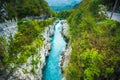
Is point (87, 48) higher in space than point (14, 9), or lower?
lower

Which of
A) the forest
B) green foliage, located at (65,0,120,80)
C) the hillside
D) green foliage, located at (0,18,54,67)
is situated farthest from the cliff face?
the hillside

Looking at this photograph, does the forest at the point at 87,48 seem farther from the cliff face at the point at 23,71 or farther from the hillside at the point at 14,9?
the cliff face at the point at 23,71

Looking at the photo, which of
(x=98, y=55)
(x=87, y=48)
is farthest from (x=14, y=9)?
(x=98, y=55)

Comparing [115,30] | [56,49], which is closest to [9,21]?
[115,30]

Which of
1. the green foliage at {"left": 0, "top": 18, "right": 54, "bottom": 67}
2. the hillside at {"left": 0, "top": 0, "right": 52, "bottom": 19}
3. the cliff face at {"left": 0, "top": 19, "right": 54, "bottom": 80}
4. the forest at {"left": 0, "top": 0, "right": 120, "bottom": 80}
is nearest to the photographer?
the forest at {"left": 0, "top": 0, "right": 120, "bottom": 80}

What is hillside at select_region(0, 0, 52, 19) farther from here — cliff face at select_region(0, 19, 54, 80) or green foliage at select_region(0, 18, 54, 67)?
cliff face at select_region(0, 19, 54, 80)

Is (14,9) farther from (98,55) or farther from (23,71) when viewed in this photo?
(98,55)

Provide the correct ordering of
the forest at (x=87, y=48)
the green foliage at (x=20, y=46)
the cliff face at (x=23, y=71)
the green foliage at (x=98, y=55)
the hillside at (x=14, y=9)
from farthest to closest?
the hillside at (x=14, y=9) < the green foliage at (x=20, y=46) < the cliff face at (x=23, y=71) < the forest at (x=87, y=48) < the green foliage at (x=98, y=55)

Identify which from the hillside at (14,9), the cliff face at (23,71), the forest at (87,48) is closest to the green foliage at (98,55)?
the forest at (87,48)

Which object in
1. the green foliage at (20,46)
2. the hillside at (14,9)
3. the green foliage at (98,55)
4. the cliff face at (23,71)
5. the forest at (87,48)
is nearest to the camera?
the green foliage at (98,55)

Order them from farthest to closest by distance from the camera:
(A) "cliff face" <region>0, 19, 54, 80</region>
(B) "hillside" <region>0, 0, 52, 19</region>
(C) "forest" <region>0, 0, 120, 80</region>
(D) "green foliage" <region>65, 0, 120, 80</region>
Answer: (B) "hillside" <region>0, 0, 52, 19</region>
(A) "cliff face" <region>0, 19, 54, 80</region>
(C) "forest" <region>0, 0, 120, 80</region>
(D) "green foliage" <region>65, 0, 120, 80</region>

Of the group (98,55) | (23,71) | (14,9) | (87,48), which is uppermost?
(14,9)
